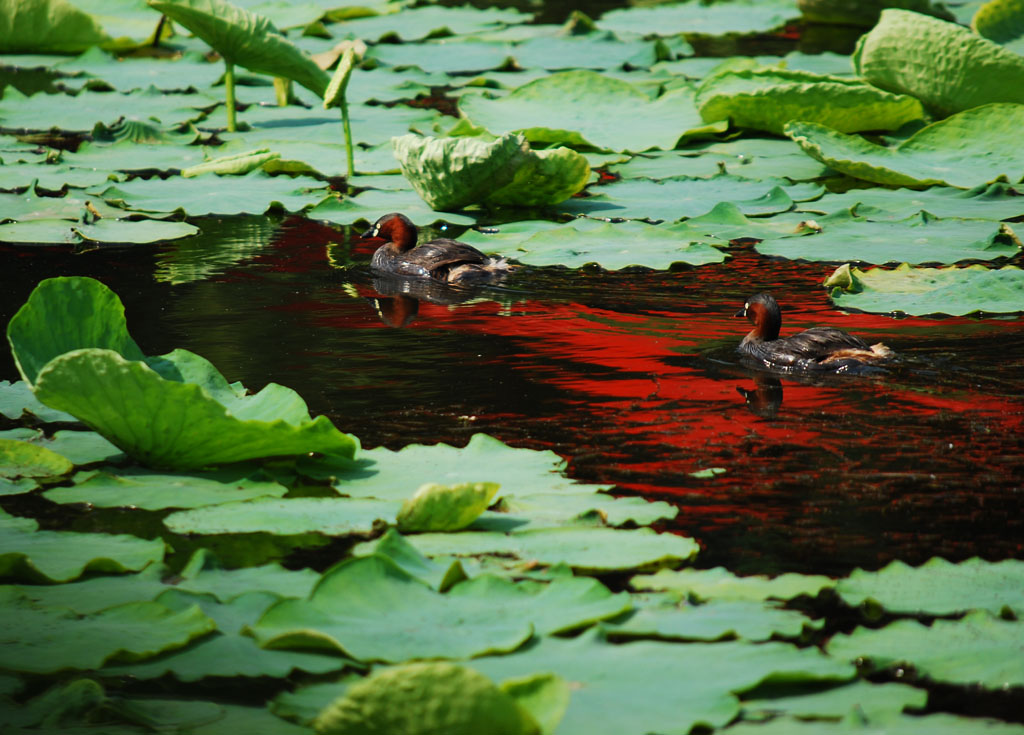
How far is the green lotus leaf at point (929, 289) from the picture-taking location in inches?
221

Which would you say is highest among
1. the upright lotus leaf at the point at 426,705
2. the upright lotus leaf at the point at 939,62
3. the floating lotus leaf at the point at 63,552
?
the upright lotus leaf at the point at 939,62

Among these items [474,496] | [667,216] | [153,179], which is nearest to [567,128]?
[667,216]

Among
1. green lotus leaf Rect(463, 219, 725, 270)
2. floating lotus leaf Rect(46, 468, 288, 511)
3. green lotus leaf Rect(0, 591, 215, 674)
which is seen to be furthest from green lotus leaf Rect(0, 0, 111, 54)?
green lotus leaf Rect(0, 591, 215, 674)

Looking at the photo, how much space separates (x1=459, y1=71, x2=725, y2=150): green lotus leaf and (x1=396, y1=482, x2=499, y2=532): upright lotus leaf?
5536mm

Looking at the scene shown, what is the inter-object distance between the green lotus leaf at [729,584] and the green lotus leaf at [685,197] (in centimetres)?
460

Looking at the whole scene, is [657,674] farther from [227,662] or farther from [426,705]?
[227,662]

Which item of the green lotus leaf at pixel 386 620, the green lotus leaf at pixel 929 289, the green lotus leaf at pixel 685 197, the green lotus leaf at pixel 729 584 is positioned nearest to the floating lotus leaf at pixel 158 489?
the green lotus leaf at pixel 386 620

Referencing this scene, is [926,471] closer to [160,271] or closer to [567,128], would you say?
[160,271]

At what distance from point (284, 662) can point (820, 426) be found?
2.51 meters

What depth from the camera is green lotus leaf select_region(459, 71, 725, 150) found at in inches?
346

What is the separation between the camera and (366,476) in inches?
142

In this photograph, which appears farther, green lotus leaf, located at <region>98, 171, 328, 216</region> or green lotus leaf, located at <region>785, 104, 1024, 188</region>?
green lotus leaf, located at <region>785, 104, 1024, 188</region>

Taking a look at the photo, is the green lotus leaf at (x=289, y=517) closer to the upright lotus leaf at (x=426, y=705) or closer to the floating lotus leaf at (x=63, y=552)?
the floating lotus leaf at (x=63, y=552)

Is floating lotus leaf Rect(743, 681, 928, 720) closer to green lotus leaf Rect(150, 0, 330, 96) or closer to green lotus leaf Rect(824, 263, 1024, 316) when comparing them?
green lotus leaf Rect(824, 263, 1024, 316)
